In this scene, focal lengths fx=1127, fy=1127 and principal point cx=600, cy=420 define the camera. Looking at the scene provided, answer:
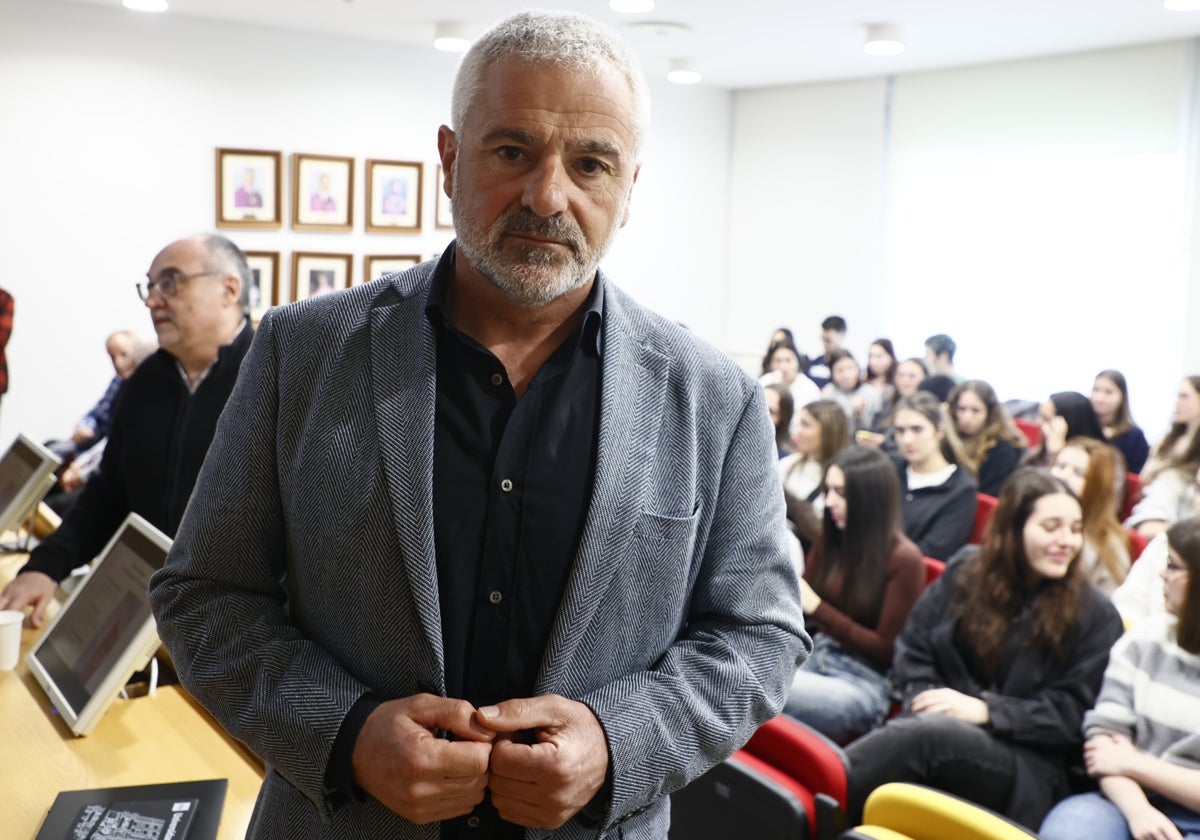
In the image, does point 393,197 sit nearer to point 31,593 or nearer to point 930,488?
point 930,488

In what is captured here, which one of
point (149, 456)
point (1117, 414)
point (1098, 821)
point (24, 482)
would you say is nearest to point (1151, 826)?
point (1098, 821)

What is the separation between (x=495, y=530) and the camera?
3.82ft

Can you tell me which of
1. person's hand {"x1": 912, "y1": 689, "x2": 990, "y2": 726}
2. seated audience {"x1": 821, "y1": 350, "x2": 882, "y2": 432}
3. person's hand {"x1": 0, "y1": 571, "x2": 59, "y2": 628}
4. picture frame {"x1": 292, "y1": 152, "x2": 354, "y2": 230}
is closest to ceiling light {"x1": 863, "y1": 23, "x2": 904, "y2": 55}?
seated audience {"x1": 821, "y1": 350, "x2": 882, "y2": 432}

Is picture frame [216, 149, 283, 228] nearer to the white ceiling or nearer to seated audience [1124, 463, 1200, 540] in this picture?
the white ceiling

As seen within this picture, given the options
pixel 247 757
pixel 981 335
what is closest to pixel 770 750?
pixel 247 757

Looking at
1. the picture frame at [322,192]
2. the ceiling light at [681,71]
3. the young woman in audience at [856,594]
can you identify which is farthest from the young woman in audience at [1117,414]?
the picture frame at [322,192]

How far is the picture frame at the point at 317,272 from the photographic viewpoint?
816cm

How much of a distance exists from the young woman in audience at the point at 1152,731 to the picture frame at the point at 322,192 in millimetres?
6609

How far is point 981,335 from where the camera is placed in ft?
29.4

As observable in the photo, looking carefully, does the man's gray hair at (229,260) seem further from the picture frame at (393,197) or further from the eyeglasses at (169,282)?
the picture frame at (393,197)

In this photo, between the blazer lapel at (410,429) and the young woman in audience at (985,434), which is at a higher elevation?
the blazer lapel at (410,429)

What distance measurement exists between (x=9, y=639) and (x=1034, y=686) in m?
2.51

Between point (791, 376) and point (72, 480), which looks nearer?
point (72, 480)

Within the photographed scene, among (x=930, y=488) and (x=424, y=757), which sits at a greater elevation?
(x=424, y=757)
